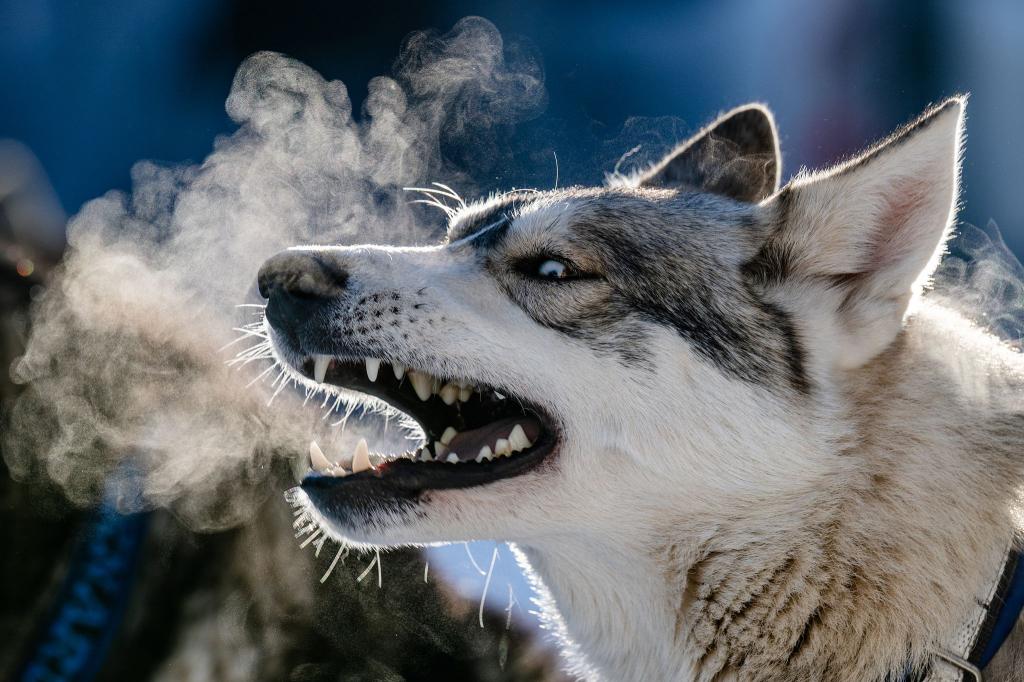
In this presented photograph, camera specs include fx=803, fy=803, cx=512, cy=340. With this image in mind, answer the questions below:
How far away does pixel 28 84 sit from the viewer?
4340 millimetres

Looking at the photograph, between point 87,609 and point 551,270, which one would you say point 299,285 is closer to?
point 551,270

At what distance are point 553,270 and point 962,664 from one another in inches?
44.3

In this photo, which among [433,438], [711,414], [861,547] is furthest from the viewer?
[433,438]

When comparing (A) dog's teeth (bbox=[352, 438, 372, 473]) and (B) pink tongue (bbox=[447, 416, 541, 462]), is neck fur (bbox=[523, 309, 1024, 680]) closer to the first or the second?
(B) pink tongue (bbox=[447, 416, 541, 462])

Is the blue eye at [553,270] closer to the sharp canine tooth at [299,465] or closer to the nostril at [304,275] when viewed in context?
the nostril at [304,275]

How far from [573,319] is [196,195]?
310cm

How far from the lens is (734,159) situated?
2.61 metres

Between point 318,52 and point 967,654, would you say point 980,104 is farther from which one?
point 967,654

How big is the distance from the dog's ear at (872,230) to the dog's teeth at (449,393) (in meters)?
0.75

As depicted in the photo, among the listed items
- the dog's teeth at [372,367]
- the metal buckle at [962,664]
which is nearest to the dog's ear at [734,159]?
the dog's teeth at [372,367]

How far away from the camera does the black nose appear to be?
1.85 meters

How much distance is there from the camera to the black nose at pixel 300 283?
6.07 ft

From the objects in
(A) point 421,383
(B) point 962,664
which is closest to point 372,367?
(A) point 421,383

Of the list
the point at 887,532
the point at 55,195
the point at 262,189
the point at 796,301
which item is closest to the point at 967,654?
the point at 887,532
